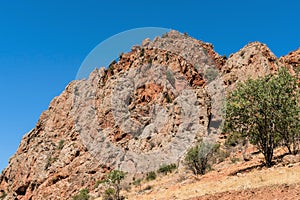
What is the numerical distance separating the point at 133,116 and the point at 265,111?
37.5 m

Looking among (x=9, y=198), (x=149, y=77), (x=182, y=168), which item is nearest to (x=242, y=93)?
(x=182, y=168)

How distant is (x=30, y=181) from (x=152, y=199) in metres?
45.5

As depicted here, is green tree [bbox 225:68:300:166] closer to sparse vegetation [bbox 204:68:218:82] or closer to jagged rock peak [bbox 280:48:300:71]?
sparse vegetation [bbox 204:68:218:82]

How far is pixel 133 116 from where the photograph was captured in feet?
196

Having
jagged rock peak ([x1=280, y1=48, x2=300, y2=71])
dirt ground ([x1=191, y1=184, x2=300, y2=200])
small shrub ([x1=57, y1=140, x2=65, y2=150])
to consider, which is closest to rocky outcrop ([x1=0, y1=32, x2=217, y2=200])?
small shrub ([x1=57, y1=140, x2=65, y2=150])

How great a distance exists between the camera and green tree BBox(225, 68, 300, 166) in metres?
24.1

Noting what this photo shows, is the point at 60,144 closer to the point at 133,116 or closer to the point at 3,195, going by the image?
the point at 3,195

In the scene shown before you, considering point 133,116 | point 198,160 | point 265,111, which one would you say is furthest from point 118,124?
point 265,111

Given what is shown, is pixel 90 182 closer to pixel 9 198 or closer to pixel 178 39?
pixel 9 198

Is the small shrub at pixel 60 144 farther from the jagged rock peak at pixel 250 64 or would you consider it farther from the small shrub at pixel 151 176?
the jagged rock peak at pixel 250 64

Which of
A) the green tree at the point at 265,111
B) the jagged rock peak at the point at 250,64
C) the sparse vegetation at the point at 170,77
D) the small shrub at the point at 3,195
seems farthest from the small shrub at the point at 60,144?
the green tree at the point at 265,111

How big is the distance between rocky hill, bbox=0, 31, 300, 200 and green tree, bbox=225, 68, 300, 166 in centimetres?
2044

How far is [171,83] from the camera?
215ft

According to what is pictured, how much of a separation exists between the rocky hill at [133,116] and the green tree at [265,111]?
2044 cm
